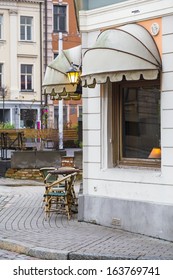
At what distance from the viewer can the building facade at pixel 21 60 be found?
148ft

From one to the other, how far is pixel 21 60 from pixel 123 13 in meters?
35.9

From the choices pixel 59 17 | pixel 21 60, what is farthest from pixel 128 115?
pixel 59 17

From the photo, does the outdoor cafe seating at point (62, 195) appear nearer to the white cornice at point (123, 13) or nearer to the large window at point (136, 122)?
the large window at point (136, 122)

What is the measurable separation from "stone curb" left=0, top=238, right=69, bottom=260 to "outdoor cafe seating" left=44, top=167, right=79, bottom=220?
2.31m

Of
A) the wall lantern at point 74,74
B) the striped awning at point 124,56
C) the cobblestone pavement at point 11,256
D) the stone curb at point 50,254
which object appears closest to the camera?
the stone curb at point 50,254

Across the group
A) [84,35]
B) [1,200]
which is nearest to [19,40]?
[1,200]

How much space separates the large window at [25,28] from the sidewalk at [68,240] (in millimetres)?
34424

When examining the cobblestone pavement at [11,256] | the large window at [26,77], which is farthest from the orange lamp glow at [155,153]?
the large window at [26,77]

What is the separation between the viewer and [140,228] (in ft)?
33.9

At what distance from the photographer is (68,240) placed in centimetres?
982

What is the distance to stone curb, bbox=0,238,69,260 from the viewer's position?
29.4 ft

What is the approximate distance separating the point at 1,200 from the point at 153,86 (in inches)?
247

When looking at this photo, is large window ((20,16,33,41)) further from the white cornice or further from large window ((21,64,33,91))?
the white cornice

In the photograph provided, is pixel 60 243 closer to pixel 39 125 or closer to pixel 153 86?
pixel 153 86
